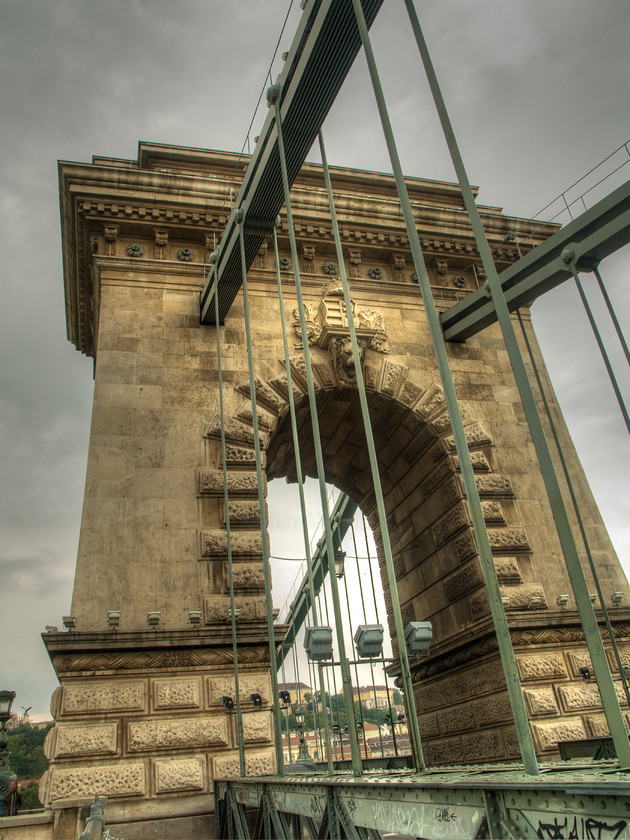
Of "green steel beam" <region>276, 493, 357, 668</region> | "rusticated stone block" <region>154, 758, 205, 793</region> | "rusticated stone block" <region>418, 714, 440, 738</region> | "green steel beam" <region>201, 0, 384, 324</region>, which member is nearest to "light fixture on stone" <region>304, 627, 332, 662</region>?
"rusticated stone block" <region>154, 758, 205, 793</region>

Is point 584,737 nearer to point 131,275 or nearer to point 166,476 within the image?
point 166,476

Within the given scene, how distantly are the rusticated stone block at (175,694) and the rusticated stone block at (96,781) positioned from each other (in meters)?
0.75

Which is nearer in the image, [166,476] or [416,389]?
[166,476]

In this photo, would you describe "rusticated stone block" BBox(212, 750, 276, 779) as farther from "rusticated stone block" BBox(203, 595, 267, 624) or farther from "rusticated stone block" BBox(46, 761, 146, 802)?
"rusticated stone block" BBox(203, 595, 267, 624)

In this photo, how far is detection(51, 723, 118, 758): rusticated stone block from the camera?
756 centimetres

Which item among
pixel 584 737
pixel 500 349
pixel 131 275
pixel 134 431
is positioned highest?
pixel 131 275

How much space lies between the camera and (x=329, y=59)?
7.40 m

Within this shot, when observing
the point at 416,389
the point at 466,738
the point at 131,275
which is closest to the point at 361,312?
the point at 416,389

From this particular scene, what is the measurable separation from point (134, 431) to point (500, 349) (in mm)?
7725

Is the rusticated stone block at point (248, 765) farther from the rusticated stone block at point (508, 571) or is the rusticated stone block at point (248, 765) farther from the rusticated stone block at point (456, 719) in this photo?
the rusticated stone block at point (508, 571)

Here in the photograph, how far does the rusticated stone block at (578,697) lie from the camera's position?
30.7 ft

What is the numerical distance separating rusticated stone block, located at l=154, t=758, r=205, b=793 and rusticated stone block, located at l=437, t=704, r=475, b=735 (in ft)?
15.5

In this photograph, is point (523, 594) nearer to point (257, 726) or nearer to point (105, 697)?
point (257, 726)

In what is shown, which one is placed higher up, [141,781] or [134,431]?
[134,431]
